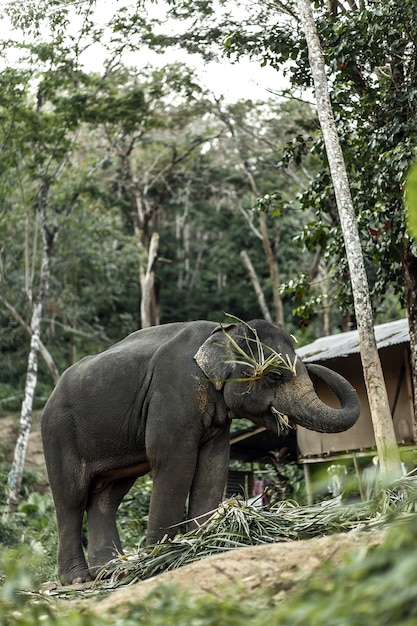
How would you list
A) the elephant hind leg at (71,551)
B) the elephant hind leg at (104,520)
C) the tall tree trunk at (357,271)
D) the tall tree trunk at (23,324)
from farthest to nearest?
the tall tree trunk at (23,324), the tall tree trunk at (357,271), the elephant hind leg at (104,520), the elephant hind leg at (71,551)

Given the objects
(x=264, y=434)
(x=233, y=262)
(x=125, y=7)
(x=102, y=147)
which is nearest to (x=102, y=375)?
(x=264, y=434)

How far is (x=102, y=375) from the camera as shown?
798 cm

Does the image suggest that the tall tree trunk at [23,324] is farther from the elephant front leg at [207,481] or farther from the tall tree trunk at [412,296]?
the elephant front leg at [207,481]

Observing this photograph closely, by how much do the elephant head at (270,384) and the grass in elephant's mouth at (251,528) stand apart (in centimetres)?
164

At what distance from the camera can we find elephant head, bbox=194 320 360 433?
7.39 metres

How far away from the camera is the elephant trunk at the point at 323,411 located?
289 inches

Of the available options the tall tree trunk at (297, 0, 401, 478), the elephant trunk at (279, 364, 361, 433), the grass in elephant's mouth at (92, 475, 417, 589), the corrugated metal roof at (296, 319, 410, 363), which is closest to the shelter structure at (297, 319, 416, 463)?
the corrugated metal roof at (296, 319, 410, 363)

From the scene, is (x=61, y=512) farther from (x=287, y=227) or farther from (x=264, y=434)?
(x=287, y=227)

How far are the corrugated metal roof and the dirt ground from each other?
928 centimetres

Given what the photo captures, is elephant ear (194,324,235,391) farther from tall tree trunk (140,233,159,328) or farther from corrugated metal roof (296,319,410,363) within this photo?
tall tree trunk (140,233,159,328)

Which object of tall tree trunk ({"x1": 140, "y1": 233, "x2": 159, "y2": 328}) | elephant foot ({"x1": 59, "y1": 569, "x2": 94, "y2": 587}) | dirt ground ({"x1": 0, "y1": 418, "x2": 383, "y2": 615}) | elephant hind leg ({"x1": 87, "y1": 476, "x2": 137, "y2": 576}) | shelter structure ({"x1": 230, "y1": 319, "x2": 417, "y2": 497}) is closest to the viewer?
dirt ground ({"x1": 0, "y1": 418, "x2": 383, "y2": 615})

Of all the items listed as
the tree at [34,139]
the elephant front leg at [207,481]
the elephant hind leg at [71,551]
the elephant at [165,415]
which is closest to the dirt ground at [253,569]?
the elephant at [165,415]

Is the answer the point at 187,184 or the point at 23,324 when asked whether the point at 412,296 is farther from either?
the point at 187,184

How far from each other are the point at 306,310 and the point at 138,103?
37.9ft
